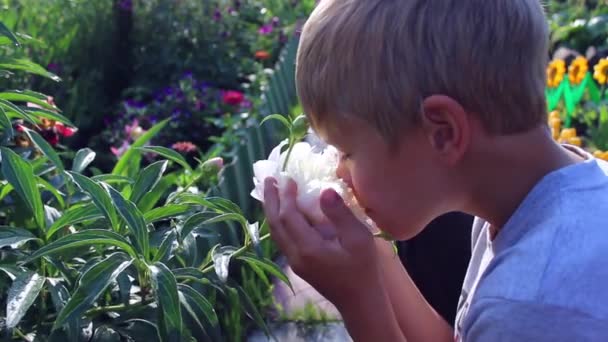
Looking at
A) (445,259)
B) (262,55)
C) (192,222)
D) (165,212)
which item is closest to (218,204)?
(192,222)

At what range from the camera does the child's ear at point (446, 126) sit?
1.22 m

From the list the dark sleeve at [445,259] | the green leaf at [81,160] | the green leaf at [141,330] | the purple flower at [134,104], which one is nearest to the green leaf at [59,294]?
the green leaf at [141,330]

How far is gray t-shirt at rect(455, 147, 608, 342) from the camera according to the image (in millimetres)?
1157

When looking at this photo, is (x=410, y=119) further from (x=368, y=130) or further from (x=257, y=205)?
(x=257, y=205)

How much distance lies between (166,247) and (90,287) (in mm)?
169

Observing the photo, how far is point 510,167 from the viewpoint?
1.31 meters

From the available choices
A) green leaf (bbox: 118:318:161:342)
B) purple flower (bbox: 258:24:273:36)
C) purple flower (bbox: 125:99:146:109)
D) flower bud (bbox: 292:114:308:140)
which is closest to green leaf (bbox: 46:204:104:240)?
green leaf (bbox: 118:318:161:342)

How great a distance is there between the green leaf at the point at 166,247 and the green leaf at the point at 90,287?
0.08m

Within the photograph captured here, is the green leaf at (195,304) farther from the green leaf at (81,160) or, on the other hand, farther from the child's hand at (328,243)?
the green leaf at (81,160)

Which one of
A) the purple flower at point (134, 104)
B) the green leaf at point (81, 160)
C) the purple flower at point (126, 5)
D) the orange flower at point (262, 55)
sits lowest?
the orange flower at point (262, 55)

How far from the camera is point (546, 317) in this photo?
1157 millimetres

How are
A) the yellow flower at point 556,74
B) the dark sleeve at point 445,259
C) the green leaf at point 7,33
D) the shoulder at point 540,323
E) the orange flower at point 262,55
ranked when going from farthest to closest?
the orange flower at point 262,55 < the yellow flower at point 556,74 < the dark sleeve at point 445,259 < the green leaf at point 7,33 < the shoulder at point 540,323

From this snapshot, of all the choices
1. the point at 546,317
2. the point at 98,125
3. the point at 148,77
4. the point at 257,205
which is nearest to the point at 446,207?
the point at 546,317

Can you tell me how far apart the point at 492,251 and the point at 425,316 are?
358 millimetres
